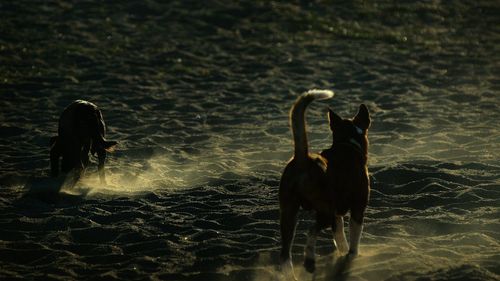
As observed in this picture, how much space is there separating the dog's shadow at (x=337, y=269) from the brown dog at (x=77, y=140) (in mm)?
4345

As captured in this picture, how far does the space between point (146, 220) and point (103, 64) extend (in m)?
8.60

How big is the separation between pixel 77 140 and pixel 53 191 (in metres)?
0.98

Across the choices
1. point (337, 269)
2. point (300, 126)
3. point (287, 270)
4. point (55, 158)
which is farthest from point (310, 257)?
point (55, 158)

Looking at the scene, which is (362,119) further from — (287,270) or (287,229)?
(287,270)

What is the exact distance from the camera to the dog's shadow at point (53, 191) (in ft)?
34.7

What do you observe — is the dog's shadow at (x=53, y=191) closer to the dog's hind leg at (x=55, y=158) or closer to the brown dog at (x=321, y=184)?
the dog's hind leg at (x=55, y=158)

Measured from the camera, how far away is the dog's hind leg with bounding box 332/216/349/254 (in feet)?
26.7

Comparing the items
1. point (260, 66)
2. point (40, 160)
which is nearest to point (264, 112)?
point (260, 66)

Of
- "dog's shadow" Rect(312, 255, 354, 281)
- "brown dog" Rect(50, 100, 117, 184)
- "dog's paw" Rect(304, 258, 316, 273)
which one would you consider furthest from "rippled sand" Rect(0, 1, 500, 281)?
"dog's paw" Rect(304, 258, 316, 273)

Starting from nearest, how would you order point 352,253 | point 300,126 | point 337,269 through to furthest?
point 300,126, point 337,269, point 352,253

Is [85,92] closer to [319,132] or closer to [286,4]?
[319,132]

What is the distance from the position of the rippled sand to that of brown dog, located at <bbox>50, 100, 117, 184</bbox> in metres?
0.27

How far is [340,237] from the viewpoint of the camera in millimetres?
8242

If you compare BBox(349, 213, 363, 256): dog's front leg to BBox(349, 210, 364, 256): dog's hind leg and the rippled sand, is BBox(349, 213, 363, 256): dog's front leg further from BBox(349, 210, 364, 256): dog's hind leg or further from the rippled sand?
the rippled sand
